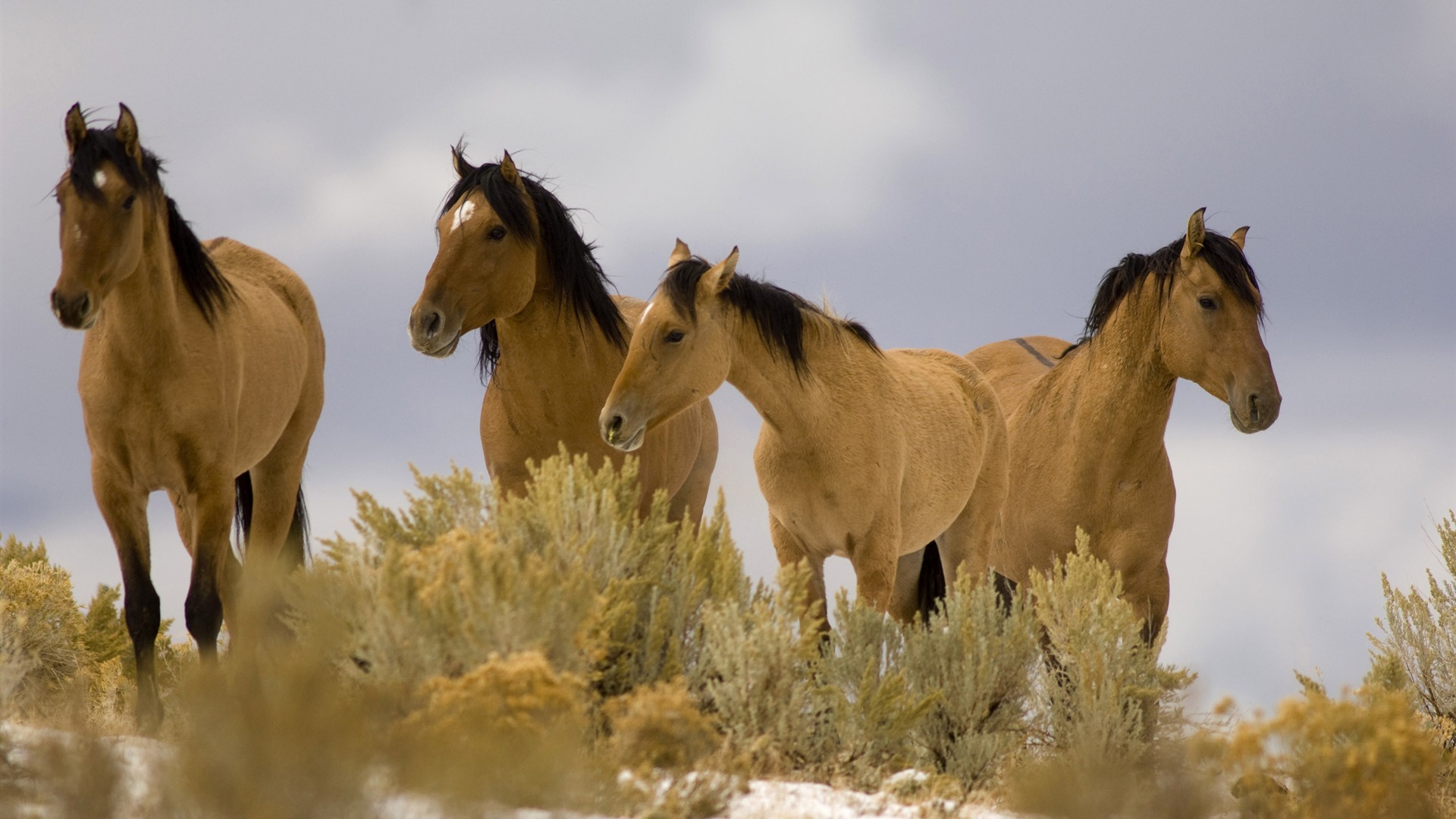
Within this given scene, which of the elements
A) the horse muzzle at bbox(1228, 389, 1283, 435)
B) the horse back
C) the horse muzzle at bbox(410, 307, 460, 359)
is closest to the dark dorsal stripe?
the horse back

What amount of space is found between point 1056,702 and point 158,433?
14.4ft

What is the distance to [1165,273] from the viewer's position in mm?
7598

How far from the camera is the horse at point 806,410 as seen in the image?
6051mm

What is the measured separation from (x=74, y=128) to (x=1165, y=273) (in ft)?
18.8

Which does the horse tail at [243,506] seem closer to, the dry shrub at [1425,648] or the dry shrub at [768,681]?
the dry shrub at [768,681]

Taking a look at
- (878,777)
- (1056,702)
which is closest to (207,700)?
(878,777)

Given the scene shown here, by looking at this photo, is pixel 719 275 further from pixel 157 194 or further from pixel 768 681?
pixel 157 194

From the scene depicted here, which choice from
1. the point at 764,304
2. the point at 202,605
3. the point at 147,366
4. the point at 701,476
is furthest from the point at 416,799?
the point at 701,476

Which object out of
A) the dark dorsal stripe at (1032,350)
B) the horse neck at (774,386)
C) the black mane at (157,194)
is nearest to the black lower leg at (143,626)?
the black mane at (157,194)

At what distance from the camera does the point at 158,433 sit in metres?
5.85

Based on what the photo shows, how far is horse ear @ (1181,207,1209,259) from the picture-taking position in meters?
7.38

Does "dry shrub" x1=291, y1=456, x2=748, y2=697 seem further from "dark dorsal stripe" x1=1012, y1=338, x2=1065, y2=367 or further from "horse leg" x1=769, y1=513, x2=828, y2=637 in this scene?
"dark dorsal stripe" x1=1012, y1=338, x2=1065, y2=367

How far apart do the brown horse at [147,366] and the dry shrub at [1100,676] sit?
397 centimetres

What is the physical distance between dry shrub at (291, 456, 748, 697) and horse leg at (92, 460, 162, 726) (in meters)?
1.42
